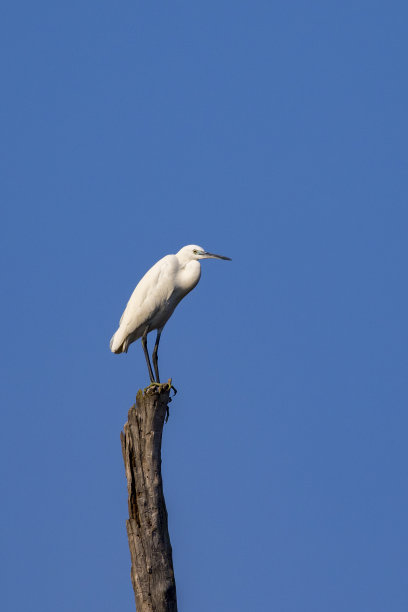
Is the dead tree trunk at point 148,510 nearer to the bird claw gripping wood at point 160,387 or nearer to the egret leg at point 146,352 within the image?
the bird claw gripping wood at point 160,387

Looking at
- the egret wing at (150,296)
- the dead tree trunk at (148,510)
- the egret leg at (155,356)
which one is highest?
the egret wing at (150,296)

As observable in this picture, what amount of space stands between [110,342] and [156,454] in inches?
125

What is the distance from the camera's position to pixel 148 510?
Answer: 24.7ft

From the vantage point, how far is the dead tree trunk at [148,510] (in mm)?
7363

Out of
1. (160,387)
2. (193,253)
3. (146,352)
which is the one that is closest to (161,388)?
(160,387)

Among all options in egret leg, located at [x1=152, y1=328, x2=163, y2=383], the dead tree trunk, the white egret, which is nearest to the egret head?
the white egret

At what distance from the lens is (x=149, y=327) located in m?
10.5

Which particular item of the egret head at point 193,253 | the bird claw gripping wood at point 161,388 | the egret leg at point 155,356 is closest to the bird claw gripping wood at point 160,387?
the bird claw gripping wood at point 161,388

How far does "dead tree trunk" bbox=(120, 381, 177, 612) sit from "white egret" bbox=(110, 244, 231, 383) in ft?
7.09

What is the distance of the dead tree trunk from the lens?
7.36 metres

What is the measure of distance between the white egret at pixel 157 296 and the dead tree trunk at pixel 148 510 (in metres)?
2.16

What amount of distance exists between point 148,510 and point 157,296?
11.0 feet

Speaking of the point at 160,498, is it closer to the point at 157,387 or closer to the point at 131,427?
the point at 131,427

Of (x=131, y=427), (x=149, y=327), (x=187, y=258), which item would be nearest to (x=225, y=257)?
(x=187, y=258)
